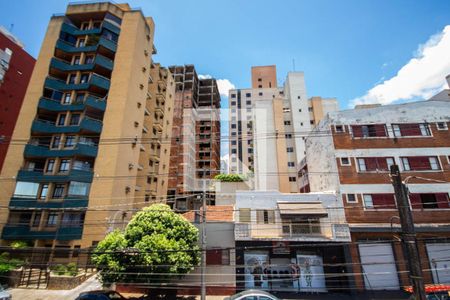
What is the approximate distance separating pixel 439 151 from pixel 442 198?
4.50 m

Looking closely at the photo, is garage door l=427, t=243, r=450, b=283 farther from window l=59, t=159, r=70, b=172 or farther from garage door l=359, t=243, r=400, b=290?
window l=59, t=159, r=70, b=172

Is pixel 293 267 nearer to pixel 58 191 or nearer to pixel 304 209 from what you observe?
pixel 304 209

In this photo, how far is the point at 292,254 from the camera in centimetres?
2036

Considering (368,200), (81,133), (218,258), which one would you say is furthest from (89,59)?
(368,200)

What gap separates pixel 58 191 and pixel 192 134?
106 feet

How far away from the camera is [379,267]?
1880cm

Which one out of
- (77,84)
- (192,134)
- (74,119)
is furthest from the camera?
(192,134)

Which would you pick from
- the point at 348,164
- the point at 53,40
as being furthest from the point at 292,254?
the point at 53,40

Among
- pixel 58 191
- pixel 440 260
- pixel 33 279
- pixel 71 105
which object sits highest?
pixel 71 105

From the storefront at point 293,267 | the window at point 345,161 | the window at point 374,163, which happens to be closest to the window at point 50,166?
the storefront at point 293,267

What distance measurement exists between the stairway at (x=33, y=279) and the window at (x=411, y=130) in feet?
116

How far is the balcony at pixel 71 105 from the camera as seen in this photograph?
27391mm

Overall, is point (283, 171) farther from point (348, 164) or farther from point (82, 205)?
point (82, 205)

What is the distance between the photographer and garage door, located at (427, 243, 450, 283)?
60.0 ft
